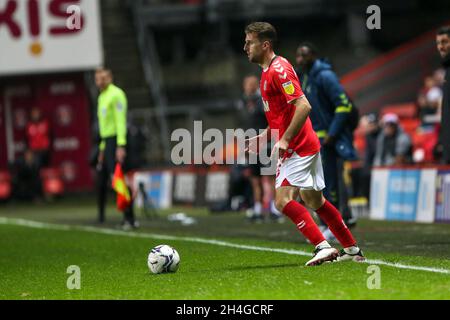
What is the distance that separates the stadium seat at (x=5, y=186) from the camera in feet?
93.4

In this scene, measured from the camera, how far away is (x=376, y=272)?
9.05m

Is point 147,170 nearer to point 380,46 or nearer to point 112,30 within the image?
point 112,30

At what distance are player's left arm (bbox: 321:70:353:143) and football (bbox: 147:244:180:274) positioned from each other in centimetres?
365

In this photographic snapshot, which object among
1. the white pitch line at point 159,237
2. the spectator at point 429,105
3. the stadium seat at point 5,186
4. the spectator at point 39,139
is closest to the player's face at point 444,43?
the white pitch line at point 159,237

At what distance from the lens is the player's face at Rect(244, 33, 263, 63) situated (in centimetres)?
1007

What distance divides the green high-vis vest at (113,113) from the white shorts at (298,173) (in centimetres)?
630

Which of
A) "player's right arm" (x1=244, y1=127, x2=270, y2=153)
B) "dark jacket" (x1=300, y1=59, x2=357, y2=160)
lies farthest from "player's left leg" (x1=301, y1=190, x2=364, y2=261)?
"dark jacket" (x1=300, y1=59, x2=357, y2=160)

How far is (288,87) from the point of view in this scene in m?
9.87

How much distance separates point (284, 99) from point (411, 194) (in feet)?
26.5

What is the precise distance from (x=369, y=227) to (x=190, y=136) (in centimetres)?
1137

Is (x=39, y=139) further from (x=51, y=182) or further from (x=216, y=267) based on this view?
(x=216, y=267)

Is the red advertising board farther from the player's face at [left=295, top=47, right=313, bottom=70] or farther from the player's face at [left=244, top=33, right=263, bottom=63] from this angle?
the player's face at [left=244, top=33, right=263, bottom=63]

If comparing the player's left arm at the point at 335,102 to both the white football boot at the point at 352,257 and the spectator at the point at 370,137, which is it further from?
the spectator at the point at 370,137

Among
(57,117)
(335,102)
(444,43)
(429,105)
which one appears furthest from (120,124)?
(57,117)
